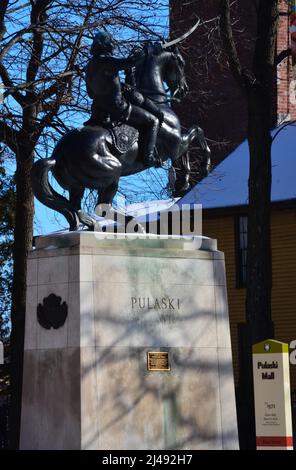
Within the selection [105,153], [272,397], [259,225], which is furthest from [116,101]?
[259,225]

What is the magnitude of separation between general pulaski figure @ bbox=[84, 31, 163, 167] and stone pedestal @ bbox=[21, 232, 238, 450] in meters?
1.45

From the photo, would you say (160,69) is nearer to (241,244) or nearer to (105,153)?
(105,153)

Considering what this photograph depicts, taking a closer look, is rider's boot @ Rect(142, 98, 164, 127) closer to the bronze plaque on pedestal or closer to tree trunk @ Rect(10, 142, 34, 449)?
the bronze plaque on pedestal

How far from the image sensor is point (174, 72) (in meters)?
15.5

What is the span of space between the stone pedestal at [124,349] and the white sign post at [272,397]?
0.50 m

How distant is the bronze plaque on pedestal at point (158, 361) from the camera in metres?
13.8

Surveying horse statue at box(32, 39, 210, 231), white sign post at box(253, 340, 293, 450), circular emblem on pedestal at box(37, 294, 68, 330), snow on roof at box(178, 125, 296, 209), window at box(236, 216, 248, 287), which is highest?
snow on roof at box(178, 125, 296, 209)

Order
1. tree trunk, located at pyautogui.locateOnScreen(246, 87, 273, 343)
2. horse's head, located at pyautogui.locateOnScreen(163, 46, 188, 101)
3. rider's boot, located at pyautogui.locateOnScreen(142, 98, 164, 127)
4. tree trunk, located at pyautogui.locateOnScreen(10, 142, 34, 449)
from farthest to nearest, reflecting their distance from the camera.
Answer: tree trunk, located at pyautogui.locateOnScreen(246, 87, 273, 343) < tree trunk, located at pyautogui.locateOnScreen(10, 142, 34, 449) < horse's head, located at pyautogui.locateOnScreen(163, 46, 188, 101) < rider's boot, located at pyautogui.locateOnScreen(142, 98, 164, 127)

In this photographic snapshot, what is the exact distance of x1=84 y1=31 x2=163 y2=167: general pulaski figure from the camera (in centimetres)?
1449

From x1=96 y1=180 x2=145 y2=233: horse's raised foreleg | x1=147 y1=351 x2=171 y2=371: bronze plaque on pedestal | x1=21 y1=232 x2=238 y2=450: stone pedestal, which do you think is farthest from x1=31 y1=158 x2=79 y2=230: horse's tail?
x1=147 y1=351 x2=171 y2=371: bronze plaque on pedestal

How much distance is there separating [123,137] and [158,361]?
9.52ft

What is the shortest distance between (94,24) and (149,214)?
35.7 feet

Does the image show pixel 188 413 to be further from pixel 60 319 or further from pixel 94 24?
pixel 94 24

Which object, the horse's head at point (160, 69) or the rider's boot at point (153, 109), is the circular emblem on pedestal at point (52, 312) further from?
the horse's head at point (160, 69)
